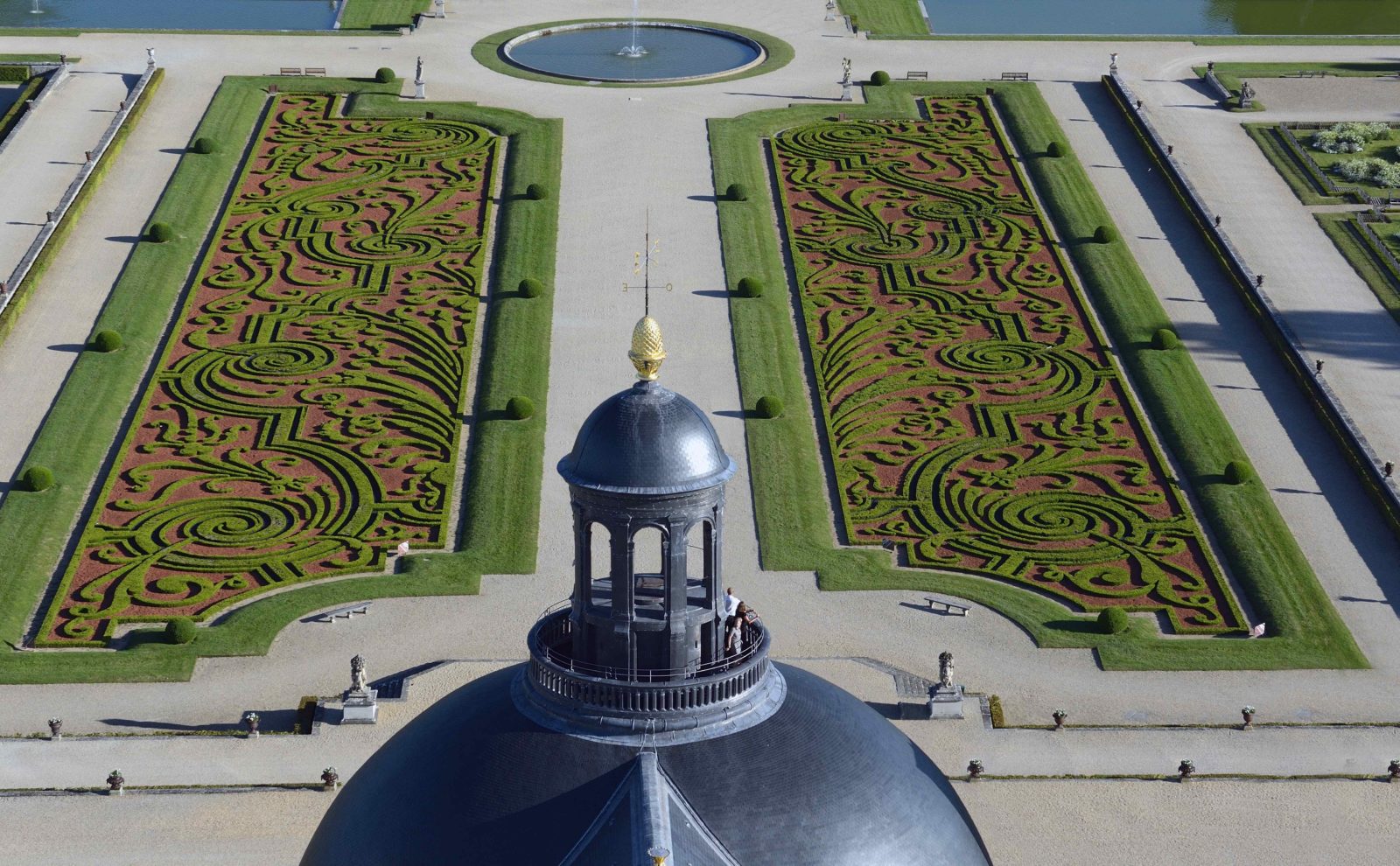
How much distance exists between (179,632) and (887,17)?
59.8m

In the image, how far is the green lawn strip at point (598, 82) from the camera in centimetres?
9638

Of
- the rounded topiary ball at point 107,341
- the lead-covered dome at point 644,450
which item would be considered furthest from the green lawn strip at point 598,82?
the lead-covered dome at point 644,450

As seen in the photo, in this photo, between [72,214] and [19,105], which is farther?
[19,105]

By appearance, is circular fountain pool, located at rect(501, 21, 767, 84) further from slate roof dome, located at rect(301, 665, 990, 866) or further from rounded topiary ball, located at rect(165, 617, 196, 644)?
slate roof dome, located at rect(301, 665, 990, 866)

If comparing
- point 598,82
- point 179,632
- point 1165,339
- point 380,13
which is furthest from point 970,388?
point 380,13

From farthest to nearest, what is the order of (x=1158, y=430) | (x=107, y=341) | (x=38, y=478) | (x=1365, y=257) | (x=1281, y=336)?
(x=1365, y=257)
(x=1281, y=336)
(x=107, y=341)
(x=1158, y=430)
(x=38, y=478)

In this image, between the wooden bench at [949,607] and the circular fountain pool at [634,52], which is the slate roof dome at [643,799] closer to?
the wooden bench at [949,607]

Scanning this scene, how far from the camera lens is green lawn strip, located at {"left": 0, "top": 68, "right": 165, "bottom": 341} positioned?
7219 cm

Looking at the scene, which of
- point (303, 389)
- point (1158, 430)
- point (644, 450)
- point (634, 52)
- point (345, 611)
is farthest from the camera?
point (634, 52)

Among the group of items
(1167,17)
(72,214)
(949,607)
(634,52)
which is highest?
(1167,17)

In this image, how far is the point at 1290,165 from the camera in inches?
3469

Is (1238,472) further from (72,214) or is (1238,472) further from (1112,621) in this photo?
(72,214)

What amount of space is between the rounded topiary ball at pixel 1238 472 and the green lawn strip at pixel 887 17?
43745mm

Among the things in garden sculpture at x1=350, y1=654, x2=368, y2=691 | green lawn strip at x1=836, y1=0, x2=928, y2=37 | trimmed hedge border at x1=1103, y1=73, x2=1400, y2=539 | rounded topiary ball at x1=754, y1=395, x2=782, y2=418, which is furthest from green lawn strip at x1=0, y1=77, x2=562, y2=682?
green lawn strip at x1=836, y1=0, x2=928, y2=37
